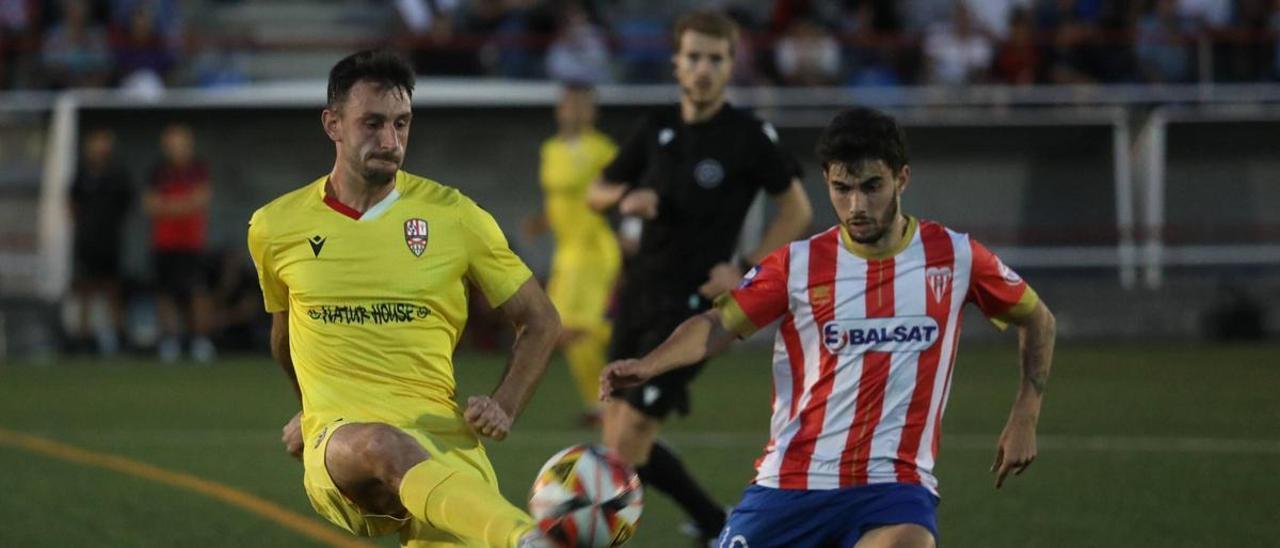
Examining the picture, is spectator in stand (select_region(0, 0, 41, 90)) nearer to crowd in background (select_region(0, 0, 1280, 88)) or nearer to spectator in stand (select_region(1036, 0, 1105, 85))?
crowd in background (select_region(0, 0, 1280, 88))

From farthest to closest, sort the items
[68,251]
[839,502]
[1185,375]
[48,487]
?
[68,251] → [1185,375] → [48,487] → [839,502]

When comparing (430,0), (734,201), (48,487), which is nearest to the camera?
(734,201)

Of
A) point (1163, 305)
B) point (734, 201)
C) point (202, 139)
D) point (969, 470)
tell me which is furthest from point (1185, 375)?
point (202, 139)

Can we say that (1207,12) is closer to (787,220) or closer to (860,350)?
(787,220)

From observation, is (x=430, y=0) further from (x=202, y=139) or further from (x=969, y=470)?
(x=969, y=470)

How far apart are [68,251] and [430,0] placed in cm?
522

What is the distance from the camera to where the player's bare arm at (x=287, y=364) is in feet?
18.8

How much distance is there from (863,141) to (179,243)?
15.1m

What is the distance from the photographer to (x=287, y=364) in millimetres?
5945

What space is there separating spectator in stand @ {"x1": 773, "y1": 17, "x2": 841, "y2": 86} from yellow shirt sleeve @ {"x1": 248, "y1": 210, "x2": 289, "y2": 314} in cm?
1570

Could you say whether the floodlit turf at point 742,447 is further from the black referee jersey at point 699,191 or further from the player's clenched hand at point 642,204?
the player's clenched hand at point 642,204

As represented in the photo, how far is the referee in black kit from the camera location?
26.7 feet

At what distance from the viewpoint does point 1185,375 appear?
1627cm

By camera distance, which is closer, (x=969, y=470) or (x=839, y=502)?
(x=839, y=502)
